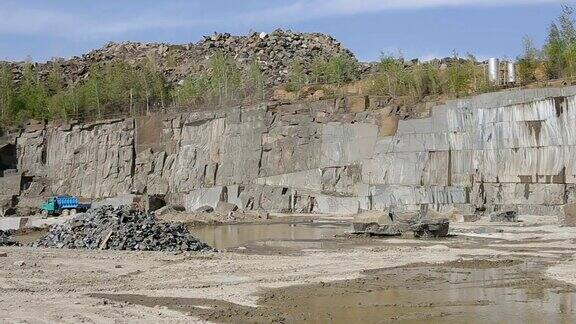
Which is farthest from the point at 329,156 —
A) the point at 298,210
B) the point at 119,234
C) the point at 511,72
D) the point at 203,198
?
the point at 119,234

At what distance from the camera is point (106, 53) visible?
319 ft

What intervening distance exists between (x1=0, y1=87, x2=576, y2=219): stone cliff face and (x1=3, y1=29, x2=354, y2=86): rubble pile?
891 inches

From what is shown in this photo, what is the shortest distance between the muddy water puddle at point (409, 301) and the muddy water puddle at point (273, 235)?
937 cm

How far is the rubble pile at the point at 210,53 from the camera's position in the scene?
8500 centimetres

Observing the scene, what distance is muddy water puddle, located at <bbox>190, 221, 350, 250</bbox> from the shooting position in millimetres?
26672

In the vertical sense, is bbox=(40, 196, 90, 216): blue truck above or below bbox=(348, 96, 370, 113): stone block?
below

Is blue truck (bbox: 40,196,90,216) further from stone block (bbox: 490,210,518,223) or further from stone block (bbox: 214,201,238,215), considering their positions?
stone block (bbox: 490,210,518,223)

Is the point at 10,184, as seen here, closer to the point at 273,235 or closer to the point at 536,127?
the point at 273,235

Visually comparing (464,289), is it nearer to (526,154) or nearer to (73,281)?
(73,281)

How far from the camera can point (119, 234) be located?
23.5 meters

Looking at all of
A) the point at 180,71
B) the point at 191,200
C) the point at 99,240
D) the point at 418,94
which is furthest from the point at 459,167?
the point at 180,71

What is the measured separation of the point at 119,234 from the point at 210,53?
7040 centimetres

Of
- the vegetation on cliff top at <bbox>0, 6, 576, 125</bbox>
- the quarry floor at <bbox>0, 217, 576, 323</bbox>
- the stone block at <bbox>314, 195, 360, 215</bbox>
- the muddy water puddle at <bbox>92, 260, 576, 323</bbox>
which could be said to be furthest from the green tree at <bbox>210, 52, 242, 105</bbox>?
the muddy water puddle at <bbox>92, 260, 576, 323</bbox>

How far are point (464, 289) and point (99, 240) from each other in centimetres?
1282
